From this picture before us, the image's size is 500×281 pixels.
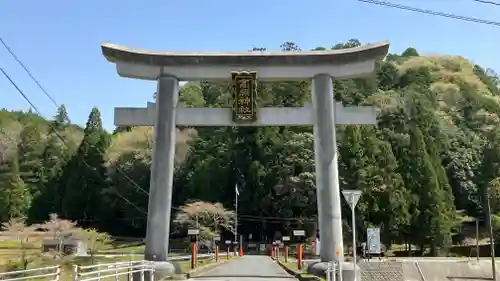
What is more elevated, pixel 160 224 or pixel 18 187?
pixel 18 187

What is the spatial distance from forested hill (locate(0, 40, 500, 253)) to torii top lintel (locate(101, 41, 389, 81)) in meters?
33.3

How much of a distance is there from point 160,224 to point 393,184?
125 feet

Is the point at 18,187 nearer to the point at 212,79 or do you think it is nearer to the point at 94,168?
the point at 94,168

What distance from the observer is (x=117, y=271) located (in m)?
11.2

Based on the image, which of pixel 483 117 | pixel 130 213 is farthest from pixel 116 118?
pixel 483 117

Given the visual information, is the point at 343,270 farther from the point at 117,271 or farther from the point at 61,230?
the point at 61,230

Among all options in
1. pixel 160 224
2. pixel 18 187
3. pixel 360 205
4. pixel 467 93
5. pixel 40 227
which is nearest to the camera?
pixel 160 224

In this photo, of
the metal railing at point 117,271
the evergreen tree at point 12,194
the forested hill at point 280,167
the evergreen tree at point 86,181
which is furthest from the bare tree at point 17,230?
the metal railing at point 117,271

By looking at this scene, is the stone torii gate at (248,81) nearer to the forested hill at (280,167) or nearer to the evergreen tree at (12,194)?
the forested hill at (280,167)

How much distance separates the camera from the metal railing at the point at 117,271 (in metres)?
9.73

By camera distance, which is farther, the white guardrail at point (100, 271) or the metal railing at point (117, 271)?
the metal railing at point (117, 271)

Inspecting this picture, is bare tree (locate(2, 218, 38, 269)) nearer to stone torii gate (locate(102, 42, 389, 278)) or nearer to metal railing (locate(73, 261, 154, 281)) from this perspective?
stone torii gate (locate(102, 42, 389, 278))

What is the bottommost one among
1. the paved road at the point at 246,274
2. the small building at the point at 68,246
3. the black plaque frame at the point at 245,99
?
the paved road at the point at 246,274

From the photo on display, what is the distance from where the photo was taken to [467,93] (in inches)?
3536
